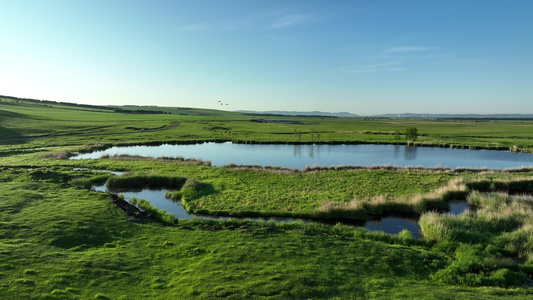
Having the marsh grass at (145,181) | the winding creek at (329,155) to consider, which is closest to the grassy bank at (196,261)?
the marsh grass at (145,181)

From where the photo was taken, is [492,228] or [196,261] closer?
[196,261]

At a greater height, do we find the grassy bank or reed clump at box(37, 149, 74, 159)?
reed clump at box(37, 149, 74, 159)

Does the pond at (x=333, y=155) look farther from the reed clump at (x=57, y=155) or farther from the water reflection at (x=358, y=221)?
the water reflection at (x=358, y=221)

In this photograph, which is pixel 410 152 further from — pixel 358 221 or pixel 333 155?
pixel 358 221

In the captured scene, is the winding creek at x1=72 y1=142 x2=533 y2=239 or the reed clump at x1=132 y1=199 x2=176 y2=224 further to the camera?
the winding creek at x1=72 y1=142 x2=533 y2=239

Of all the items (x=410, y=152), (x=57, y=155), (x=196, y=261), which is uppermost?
(x=57, y=155)

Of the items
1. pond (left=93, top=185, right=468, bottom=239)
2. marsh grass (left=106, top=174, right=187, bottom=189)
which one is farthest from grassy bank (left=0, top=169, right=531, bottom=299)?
marsh grass (left=106, top=174, right=187, bottom=189)

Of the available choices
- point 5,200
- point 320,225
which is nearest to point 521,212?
point 320,225

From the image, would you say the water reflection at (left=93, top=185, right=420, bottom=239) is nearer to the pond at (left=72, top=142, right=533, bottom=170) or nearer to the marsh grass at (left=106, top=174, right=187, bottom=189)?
the marsh grass at (left=106, top=174, right=187, bottom=189)

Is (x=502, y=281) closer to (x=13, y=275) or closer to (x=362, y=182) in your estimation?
(x=362, y=182)

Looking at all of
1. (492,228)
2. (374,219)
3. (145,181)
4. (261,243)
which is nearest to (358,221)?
(374,219)
